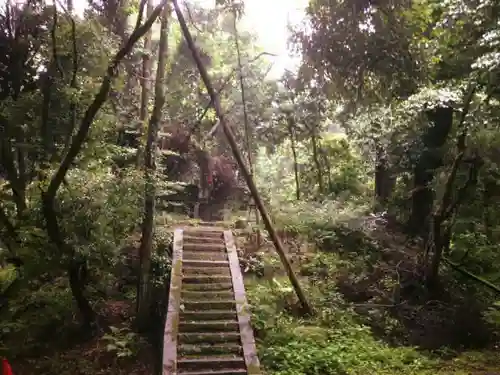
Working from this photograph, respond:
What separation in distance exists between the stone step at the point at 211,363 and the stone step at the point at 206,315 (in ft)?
3.74

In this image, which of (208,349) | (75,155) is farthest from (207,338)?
(75,155)

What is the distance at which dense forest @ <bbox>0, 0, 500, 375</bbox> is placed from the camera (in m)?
8.05

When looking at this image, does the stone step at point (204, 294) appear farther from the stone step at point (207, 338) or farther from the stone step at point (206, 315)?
the stone step at point (207, 338)

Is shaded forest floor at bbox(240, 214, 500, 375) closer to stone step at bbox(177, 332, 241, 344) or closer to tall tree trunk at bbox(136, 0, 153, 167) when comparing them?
stone step at bbox(177, 332, 241, 344)

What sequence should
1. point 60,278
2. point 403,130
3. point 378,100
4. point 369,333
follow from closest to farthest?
1. point 369,333
2. point 60,278
3. point 378,100
4. point 403,130

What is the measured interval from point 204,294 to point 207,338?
1329 millimetres

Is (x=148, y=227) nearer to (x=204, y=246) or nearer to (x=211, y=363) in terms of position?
(x=204, y=246)

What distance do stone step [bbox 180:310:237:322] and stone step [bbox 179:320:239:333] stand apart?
220mm

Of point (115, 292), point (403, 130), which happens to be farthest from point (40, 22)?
point (403, 130)

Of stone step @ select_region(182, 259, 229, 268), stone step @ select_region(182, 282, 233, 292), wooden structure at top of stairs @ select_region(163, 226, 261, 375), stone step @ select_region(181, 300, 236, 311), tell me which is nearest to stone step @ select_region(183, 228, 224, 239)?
wooden structure at top of stairs @ select_region(163, 226, 261, 375)

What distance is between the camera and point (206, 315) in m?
8.80

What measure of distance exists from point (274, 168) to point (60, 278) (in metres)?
15.6

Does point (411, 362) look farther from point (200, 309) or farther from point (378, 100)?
point (378, 100)

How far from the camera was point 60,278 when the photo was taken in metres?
10.3
